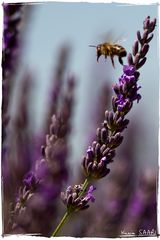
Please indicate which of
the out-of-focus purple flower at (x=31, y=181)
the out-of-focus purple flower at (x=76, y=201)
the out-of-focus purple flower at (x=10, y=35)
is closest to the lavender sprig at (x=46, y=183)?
the out-of-focus purple flower at (x=31, y=181)

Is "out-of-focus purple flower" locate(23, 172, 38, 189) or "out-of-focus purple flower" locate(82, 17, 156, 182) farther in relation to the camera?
"out-of-focus purple flower" locate(23, 172, 38, 189)

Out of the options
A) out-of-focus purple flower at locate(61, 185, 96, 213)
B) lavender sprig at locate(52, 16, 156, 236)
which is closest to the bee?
lavender sprig at locate(52, 16, 156, 236)

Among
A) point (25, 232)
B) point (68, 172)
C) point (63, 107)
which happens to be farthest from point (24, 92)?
point (25, 232)

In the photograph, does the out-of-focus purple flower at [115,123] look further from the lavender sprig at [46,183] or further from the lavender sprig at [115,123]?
the lavender sprig at [46,183]

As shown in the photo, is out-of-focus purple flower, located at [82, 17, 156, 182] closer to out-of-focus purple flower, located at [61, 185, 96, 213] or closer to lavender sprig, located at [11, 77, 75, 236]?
out-of-focus purple flower, located at [61, 185, 96, 213]

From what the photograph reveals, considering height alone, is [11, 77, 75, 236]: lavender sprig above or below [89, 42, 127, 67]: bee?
below

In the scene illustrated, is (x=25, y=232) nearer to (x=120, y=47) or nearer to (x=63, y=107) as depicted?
(x=63, y=107)

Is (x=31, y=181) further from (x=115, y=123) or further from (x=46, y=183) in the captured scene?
(x=115, y=123)
